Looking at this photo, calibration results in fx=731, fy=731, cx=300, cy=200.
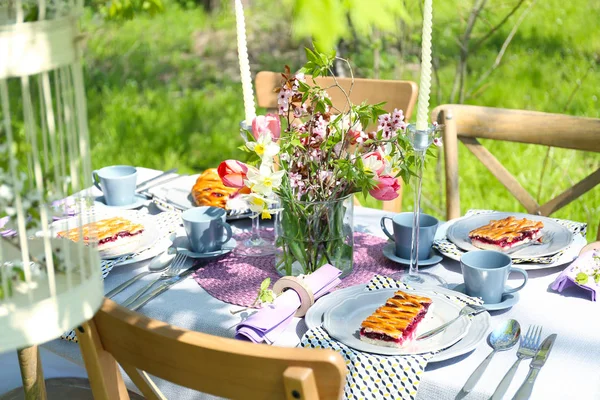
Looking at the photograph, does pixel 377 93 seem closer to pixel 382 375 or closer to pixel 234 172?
pixel 234 172

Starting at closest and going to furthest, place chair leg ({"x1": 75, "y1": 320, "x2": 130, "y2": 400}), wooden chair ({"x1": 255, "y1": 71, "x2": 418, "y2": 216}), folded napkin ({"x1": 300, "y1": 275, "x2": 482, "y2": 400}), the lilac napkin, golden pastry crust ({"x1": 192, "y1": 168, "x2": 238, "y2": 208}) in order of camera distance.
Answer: chair leg ({"x1": 75, "y1": 320, "x2": 130, "y2": 400}) → folded napkin ({"x1": 300, "y1": 275, "x2": 482, "y2": 400}) → the lilac napkin → golden pastry crust ({"x1": 192, "y1": 168, "x2": 238, "y2": 208}) → wooden chair ({"x1": 255, "y1": 71, "x2": 418, "y2": 216})

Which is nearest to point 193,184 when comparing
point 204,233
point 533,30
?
point 204,233

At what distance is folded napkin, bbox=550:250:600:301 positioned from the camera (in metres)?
1.39

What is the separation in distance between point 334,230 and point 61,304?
2.71 feet

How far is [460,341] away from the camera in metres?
1.22

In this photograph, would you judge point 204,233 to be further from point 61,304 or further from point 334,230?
point 61,304

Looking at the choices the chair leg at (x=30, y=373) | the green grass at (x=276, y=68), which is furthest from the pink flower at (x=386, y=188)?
the green grass at (x=276, y=68)

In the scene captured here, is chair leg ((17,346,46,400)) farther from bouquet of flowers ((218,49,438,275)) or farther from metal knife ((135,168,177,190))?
metal knife ((135,168,177,190))

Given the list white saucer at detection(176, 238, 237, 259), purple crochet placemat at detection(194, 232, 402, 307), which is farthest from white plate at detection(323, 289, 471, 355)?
white saucer at detection(176, 238, 237, 259)

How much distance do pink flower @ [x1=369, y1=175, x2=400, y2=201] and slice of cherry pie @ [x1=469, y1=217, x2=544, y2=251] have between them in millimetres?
285

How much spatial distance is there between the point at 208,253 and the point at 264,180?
1.04ft

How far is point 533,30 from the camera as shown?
5.57m

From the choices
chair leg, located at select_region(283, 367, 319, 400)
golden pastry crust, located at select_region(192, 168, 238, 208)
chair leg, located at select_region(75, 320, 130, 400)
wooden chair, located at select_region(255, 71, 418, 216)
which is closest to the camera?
chair leg, located at select_region(283, 367, 319, 400)

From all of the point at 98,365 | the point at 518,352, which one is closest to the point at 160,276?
the point at 98,365
